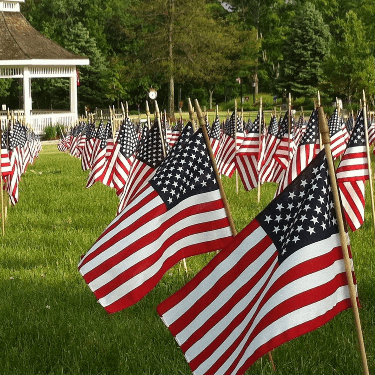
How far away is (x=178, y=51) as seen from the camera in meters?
Result: 63.8

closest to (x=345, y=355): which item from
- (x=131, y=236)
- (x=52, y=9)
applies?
(x=131, y=236)

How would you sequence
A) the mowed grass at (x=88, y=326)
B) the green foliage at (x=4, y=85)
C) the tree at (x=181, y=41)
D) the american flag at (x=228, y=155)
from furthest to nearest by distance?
the green foliage at (x=4, y=85) → the tree at (x=181, y=41) → the american flag at (x=228, y=155) → the mowed grass at (x=88, y=326)

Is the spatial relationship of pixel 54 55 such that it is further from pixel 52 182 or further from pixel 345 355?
pixel 345 355

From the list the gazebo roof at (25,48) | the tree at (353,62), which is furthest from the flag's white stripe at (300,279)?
the tree at (353,62)

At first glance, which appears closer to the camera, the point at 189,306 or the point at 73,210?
the point at 189,306

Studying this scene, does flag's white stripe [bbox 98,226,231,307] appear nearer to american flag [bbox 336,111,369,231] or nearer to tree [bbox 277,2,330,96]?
american flag [bbox 336,111,369,231]

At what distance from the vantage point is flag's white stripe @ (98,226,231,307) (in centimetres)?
520

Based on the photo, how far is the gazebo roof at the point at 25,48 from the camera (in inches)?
1631

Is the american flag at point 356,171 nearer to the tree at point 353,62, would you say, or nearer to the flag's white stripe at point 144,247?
the flag's white stripe at point 144,247

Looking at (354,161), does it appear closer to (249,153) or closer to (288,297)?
(288,297)

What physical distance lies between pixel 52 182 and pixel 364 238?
10811 millimetres

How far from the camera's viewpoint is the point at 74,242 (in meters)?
10.6

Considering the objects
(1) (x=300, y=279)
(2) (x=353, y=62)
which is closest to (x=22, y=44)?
(2) (x=353, y=62)

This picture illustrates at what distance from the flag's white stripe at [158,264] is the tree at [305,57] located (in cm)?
5877
